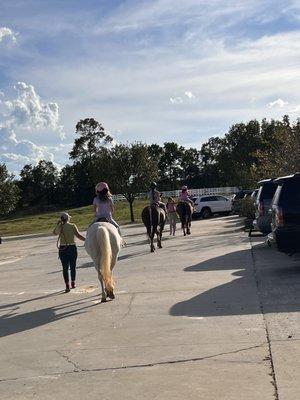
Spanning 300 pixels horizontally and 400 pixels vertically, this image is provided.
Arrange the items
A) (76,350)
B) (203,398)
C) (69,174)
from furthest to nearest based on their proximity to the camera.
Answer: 1. (69,174)
2. (76,350)
3. (203,398)

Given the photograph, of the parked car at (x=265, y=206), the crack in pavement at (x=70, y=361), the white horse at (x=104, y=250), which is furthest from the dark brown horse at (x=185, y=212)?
the crack in pavement at (x=70, y=361)

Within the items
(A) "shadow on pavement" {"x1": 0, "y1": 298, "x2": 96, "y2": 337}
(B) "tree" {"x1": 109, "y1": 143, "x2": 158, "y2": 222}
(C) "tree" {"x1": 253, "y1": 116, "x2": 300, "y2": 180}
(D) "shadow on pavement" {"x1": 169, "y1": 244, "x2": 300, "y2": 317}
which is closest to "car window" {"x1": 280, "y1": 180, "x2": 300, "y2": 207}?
(D) "shadow on pavement" {"x1": 169, "y1": 244, "x2": 300, "y2": 317}

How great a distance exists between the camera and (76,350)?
6.66 m

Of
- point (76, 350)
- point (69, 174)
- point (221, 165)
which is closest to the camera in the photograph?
point (76, 350)

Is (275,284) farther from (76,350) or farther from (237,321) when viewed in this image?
(76,350)

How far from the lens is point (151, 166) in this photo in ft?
157

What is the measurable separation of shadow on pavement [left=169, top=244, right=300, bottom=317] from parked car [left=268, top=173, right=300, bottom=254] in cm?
60

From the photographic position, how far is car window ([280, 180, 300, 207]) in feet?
34.9

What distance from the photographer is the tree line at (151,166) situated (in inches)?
1112

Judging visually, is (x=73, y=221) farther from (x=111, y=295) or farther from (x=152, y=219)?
(x=111, y=295)

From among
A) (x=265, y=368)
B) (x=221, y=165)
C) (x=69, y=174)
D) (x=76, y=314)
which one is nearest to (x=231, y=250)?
(x=76, y=314)

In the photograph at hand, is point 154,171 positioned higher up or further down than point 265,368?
higher up

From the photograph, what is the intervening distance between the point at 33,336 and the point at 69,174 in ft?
304

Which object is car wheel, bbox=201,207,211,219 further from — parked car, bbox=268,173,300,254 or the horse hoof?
the horse hoof
